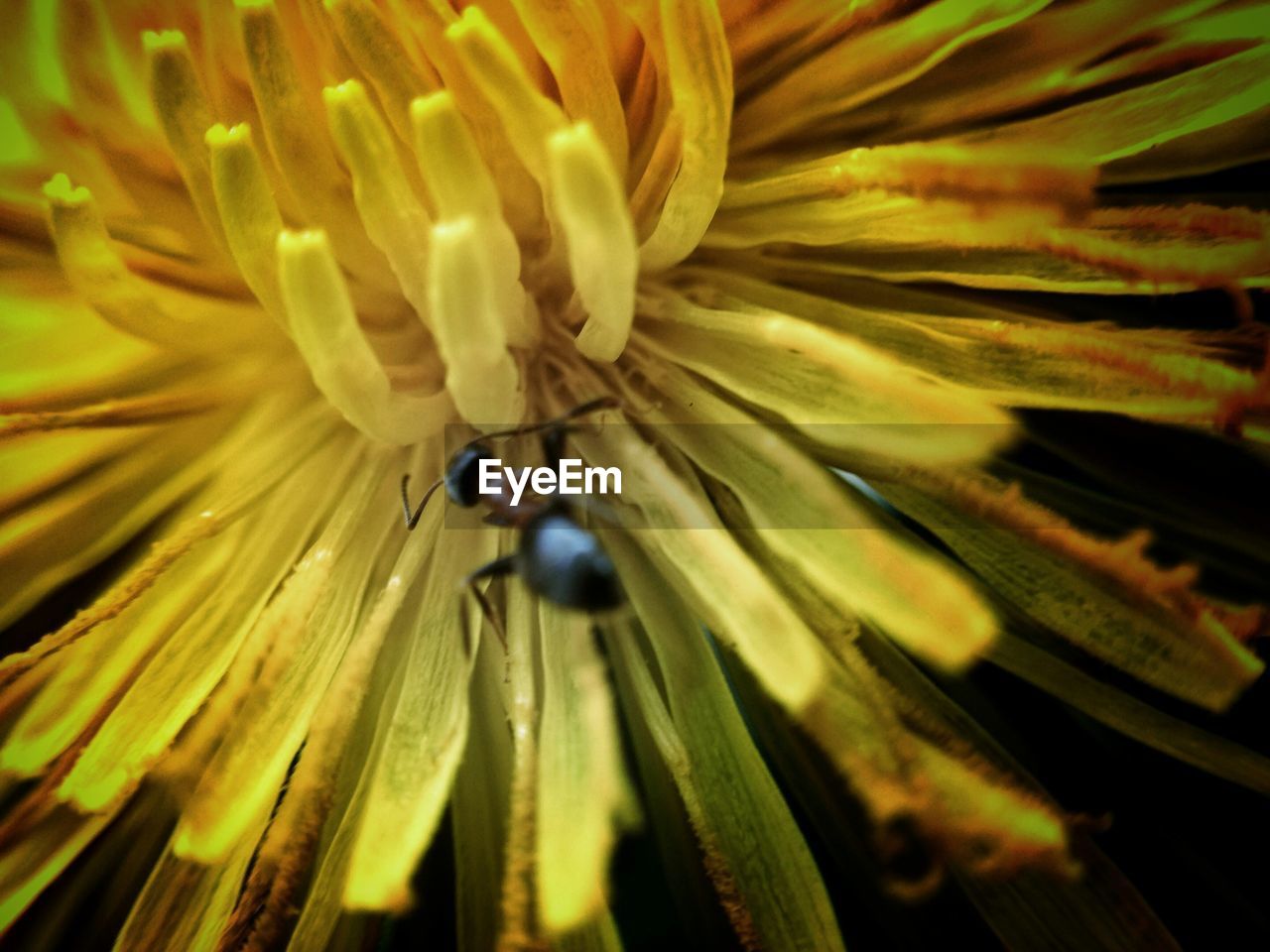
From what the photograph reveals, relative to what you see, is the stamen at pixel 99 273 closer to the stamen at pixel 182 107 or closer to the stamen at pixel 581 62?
the stamen at pixel 182 107

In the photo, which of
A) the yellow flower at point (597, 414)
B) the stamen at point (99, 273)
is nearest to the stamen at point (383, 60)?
the yellow flower at point (597, 414)

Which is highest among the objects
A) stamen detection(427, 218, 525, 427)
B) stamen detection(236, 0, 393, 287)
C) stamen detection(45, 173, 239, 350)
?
stamen detection(236, 0, 393, 287)

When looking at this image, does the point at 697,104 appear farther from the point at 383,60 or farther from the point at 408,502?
the point at 408,502

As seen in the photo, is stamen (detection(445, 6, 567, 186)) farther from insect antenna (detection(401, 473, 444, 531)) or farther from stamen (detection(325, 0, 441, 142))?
insect antenna (detection(401, 473, 444, 531))

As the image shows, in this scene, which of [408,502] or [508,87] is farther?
[408,502]

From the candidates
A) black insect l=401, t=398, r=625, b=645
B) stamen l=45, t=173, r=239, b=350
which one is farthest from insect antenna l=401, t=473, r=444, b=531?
stamen l=45, t=173, r=239, b=350

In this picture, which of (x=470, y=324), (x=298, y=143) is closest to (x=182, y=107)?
(x=298, y=143)

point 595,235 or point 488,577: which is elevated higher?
point 595,235

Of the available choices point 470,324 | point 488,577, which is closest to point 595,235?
point 470,324
